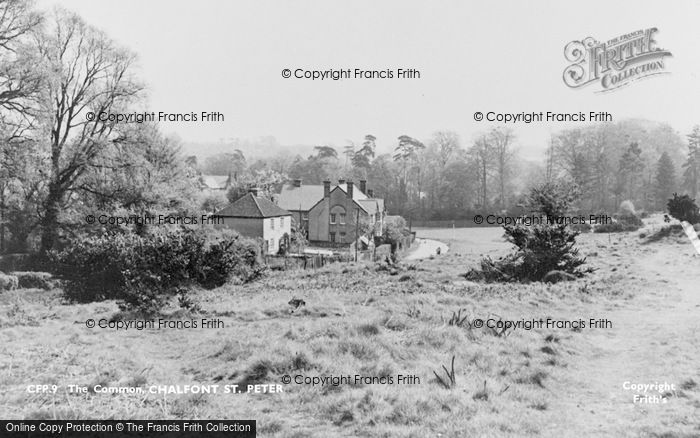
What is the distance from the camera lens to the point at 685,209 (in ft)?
88.6

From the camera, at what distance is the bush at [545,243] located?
64.8ft

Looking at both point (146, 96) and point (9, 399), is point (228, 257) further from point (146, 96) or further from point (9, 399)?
point (9, 399)

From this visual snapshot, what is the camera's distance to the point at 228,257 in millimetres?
19984

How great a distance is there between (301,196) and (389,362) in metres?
44.1

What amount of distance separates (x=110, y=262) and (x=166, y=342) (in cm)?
808

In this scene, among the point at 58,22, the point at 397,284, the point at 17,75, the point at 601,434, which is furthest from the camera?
the point at 397,284

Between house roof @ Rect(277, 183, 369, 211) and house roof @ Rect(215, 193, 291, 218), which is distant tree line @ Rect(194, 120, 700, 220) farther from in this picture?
house roof @ Rect(215, 193, 291, 218)

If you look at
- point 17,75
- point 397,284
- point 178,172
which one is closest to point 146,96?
point 17,75

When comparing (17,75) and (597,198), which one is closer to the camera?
(17,75)

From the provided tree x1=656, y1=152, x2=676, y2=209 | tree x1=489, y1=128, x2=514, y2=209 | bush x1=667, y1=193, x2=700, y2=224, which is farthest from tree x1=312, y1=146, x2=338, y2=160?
bush x1=667, y1=193, x2=700, y2=224

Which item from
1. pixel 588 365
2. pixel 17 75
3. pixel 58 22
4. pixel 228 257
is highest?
pixel 58 22

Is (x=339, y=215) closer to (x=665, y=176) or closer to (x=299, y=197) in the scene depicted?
(x=299, y=197)

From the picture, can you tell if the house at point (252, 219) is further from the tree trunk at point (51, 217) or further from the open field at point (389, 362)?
the open field at point (389, 362)

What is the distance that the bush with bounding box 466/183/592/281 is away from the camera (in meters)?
19.8
